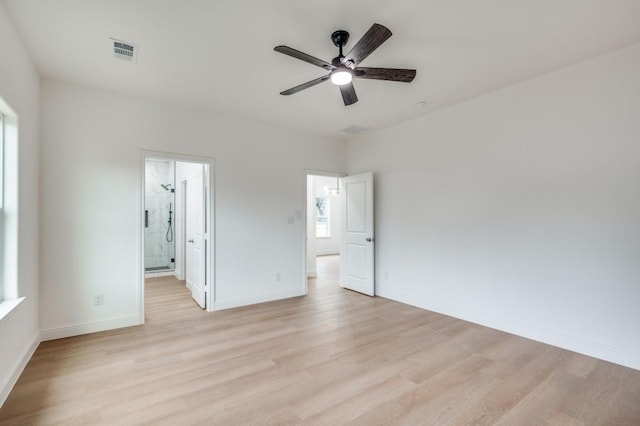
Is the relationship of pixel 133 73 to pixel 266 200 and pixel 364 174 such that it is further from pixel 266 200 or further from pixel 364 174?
pixel 364 174

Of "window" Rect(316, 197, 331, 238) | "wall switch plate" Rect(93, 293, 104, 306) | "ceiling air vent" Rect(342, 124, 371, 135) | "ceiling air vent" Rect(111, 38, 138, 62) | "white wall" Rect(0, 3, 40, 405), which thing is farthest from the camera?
"window" Rect(316, 197, 331, 238)

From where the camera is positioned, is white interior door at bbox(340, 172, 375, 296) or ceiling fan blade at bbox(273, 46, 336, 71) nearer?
ceiling fan blade at bbox(273, 46, 336, 71)

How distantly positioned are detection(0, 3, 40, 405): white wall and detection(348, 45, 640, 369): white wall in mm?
4383

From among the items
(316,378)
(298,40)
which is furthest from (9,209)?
(316,378)

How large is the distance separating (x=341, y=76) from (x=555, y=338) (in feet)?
11.0

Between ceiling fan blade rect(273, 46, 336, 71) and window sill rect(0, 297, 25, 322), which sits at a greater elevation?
ceiling fan blade rect(273, 46, 336, 71)

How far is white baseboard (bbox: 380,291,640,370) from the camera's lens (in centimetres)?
267

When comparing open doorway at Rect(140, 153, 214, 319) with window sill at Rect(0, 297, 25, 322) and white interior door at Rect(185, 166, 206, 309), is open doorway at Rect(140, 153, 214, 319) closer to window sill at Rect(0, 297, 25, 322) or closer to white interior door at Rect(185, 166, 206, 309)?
white interior door at Rect(185, 166, 206, 309)

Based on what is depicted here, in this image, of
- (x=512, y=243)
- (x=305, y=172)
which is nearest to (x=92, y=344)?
(x=305, y=172)

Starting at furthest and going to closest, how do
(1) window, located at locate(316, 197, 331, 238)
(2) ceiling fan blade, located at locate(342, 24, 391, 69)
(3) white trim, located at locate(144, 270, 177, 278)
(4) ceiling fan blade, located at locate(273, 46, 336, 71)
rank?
(1) window, located at locate(316, 197, 331, 238) → (3) white trim, located at locate(144, 270, 177, 278) → (4) ceiling fan blade, located at locate(273, 46, 336, 71) → (2) ceiling fan blade, located at locate(342, 24, 391, 69)

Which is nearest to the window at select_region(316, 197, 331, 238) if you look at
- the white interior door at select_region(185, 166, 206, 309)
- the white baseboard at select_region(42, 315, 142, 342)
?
the white interior door at select_region(185, 166, 206, 309)

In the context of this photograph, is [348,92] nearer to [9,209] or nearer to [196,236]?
[9,209]

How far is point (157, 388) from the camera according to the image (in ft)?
7.59

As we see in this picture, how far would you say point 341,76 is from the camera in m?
2.44
